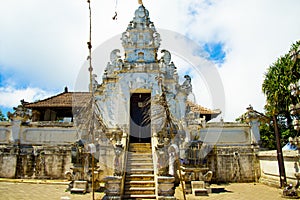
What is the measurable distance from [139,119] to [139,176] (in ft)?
19.0

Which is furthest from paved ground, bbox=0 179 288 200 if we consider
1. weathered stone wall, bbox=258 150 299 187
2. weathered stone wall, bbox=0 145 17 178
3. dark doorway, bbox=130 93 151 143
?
dark doorway, bbox=130 93 151 143

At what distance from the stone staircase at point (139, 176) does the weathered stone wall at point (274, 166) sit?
18.8 feet

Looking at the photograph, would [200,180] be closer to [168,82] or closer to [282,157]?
[282,157]

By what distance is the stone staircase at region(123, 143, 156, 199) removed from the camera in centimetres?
809

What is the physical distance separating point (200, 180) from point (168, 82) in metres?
6.93

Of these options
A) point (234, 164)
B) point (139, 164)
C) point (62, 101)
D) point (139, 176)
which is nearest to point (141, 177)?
point (139, 176)

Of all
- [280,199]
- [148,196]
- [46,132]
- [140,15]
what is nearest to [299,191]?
[280,199]

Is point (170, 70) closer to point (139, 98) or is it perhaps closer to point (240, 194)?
point (139, 98)

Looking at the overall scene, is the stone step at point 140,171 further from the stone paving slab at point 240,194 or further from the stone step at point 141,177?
the stone paving slab at point 240,194

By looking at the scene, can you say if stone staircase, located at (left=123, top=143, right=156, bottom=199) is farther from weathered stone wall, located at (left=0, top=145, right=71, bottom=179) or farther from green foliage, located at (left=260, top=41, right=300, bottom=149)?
green foliage, located at (left=260, top=41, right=300, bottom=149)

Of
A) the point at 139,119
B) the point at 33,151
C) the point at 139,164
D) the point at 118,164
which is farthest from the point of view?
the point at 139,119

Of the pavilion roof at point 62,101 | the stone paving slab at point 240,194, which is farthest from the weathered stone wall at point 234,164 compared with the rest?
the pavilion roof at point 62,101

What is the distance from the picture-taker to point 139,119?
14438 mm

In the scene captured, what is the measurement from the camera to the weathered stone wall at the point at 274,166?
9.46 metres
